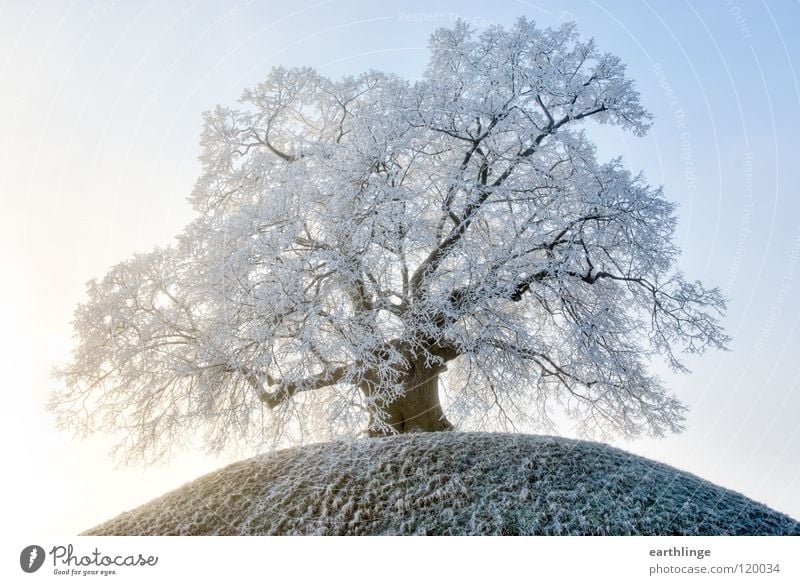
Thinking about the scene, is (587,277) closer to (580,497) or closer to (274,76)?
(580,497)

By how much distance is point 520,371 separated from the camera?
7738 millimetres

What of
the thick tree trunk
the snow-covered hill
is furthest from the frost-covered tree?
the snow-covered hill

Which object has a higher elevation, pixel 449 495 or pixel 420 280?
pixel 420 280

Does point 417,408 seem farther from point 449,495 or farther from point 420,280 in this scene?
point 449,495

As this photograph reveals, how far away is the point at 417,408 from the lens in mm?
8031

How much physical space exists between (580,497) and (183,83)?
5821 mm

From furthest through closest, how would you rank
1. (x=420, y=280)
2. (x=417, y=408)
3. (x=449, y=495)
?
(x=417, y=408)
(x=420, y=280)
(x=449, y=495)

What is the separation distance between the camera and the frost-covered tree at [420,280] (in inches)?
262

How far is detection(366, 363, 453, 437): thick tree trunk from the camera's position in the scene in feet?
25.7

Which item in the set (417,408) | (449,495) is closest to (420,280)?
(417,408)

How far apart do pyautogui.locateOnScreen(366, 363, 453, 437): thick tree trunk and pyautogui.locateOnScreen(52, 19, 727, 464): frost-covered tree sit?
0.03m

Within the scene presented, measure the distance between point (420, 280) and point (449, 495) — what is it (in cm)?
248
